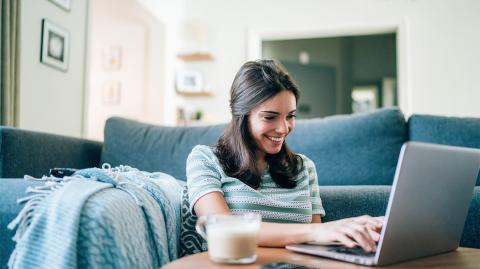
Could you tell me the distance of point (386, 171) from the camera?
1.76 m

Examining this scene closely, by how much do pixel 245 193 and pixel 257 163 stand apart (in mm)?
147

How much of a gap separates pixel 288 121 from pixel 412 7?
134 inches

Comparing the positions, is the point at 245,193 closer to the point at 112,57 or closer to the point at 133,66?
the point at 133,66

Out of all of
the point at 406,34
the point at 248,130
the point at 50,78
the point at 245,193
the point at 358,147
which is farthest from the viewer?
the point at 406,34

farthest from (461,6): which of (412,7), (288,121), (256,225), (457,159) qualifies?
(256,225)

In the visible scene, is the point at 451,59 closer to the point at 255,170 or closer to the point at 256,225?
the point at 255,170

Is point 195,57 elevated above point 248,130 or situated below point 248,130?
above

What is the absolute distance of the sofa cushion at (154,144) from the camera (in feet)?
6.57

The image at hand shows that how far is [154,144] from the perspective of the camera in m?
2.07

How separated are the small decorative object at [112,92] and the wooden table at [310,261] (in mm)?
3806

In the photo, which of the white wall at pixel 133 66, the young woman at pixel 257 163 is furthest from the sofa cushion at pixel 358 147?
the white wall at pixel 133 66

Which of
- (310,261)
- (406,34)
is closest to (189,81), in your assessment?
(406,34)

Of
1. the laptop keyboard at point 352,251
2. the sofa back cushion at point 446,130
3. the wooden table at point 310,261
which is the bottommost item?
the wooden table at point 310,261

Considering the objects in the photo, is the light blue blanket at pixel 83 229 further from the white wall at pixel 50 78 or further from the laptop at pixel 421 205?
the white wall at pixel 50 78
